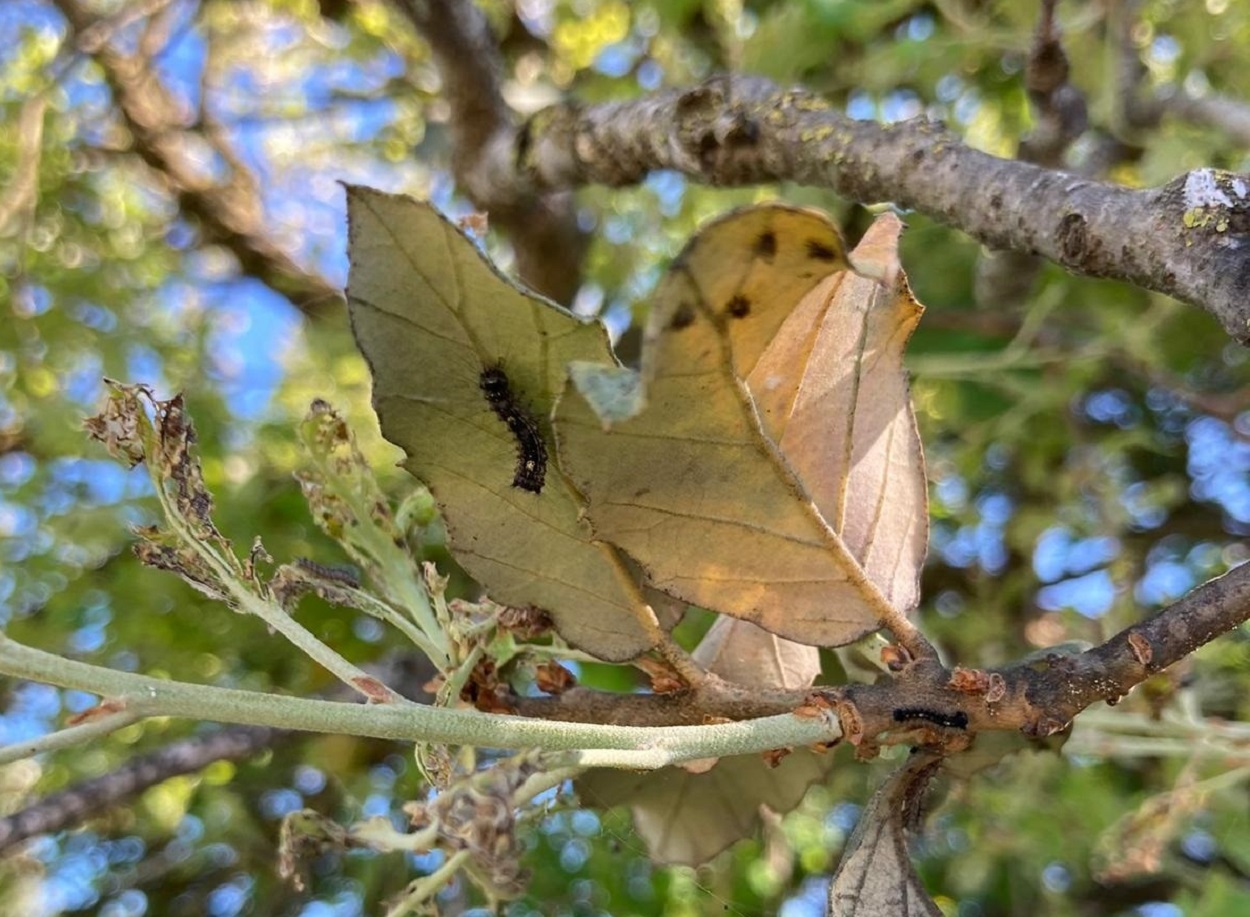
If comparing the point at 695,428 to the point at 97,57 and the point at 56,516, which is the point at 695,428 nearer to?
the point at 56,516

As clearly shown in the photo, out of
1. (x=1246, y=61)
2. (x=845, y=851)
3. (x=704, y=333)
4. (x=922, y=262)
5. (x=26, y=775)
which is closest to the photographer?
(x=704, y=333)

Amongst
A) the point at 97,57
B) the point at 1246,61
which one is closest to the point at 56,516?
the point at 97,57

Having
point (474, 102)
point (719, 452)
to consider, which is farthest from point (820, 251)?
point (474, 102)

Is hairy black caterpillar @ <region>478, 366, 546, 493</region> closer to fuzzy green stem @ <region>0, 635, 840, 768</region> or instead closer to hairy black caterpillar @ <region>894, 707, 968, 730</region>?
fuzzy green stem @ <region>0, 635, 840, 768</region>

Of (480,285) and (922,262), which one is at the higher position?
(480,285)

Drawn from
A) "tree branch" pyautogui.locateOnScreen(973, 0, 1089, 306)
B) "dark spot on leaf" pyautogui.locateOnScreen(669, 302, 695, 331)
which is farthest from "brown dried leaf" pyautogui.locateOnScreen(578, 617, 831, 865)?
"tree branch" pyautogui.locateOnScreen(973, 0, 1089, 306)

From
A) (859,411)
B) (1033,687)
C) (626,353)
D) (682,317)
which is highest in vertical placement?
(682,317)

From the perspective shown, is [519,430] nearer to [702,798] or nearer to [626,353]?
[702,798]
